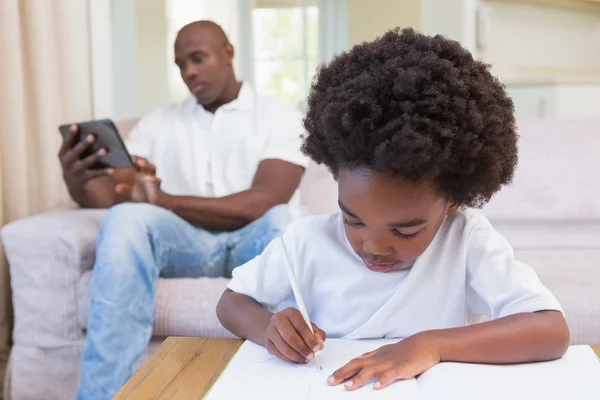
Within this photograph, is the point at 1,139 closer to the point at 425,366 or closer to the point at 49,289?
the point at 49,289

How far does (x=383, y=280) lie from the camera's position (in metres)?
0.90

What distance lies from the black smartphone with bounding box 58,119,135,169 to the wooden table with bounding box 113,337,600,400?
0.82 meters

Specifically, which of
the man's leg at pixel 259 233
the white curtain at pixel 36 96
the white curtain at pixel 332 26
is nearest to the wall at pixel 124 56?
the white curtain at pixel 36 96

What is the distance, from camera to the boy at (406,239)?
0.73 meters

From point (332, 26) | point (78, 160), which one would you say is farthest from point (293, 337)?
point (332, 26)

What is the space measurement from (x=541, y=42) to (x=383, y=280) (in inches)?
100

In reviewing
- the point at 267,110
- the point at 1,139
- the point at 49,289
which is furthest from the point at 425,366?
the point at 1,139

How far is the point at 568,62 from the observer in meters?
3.22

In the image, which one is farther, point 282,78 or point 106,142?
point 282,78

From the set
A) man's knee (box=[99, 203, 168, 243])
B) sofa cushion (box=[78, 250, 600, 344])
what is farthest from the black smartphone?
sofa cushion (box=[78, 250, 600, 344])

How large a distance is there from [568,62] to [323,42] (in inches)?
50.3

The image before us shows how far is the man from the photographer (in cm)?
140

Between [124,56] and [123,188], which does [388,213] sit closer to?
[123,188]

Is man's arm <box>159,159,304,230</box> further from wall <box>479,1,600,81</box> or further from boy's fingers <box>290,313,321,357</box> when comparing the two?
wall <box>479,1,600,81</box>
